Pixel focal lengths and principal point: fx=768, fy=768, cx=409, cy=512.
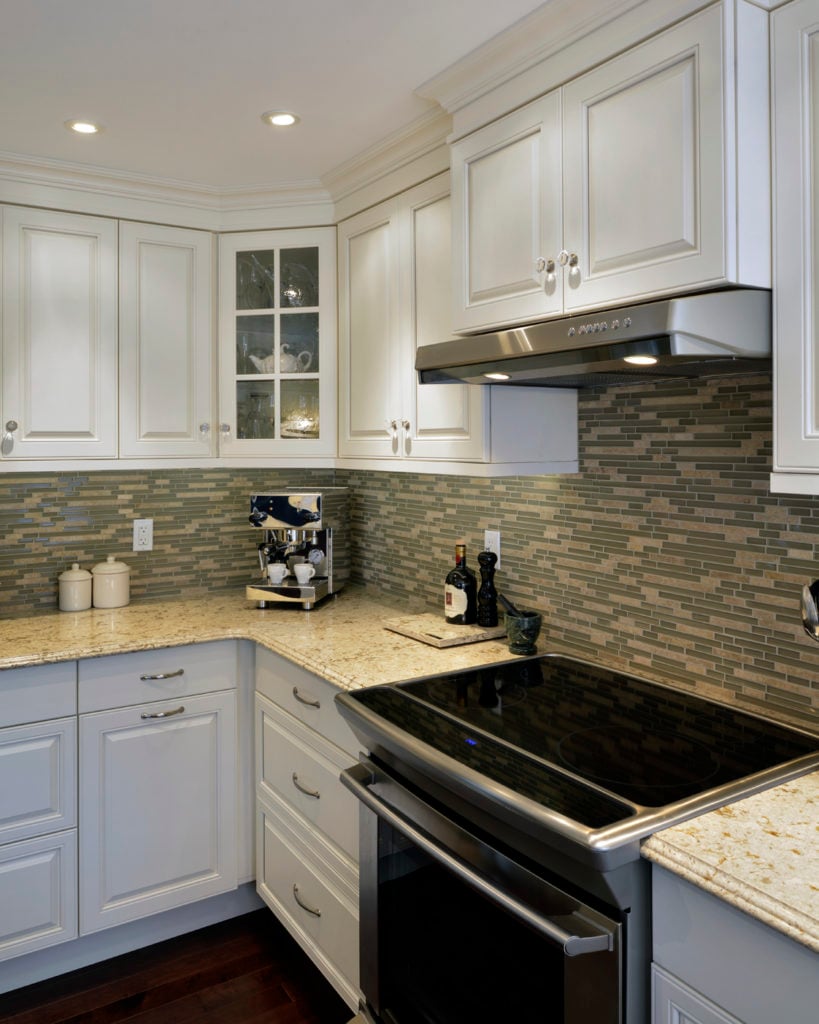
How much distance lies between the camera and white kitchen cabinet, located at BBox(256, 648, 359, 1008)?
186cm

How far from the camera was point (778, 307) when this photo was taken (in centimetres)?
122

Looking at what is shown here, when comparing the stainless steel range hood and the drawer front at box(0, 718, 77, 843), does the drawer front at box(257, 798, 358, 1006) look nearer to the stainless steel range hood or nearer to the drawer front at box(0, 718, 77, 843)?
the drawer front at box(0, 718, 77, 843)

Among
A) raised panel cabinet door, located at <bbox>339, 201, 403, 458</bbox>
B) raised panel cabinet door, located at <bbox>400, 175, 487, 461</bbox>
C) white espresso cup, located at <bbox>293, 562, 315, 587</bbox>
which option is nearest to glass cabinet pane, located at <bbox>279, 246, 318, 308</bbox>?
raised panel cabinet door, located at <bbox>339, 201, 403, 458</bbox>

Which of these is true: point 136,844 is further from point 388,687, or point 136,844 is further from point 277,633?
point 388,687

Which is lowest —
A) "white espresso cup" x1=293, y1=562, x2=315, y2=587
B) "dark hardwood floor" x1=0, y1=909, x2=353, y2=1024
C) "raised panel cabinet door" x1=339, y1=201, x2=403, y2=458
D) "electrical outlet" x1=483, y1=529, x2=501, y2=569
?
"dark hardwood floor" x1=0, y1=909, x2=353, y2=1024

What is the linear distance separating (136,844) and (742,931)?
1830 mm

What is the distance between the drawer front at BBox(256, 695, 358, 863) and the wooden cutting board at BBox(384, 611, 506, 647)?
391 millimetres

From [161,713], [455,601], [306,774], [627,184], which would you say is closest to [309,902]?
[306,774]

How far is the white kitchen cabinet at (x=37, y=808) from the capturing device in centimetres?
207

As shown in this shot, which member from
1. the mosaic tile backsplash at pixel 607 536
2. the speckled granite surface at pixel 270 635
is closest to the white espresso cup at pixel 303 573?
the speckled granite surface at pixel 270 635

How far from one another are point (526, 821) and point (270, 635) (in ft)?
4.14

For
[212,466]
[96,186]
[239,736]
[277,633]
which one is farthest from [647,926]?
[96,186]

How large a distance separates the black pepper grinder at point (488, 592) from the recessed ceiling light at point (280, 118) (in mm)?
1319

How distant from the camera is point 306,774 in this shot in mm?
2051
